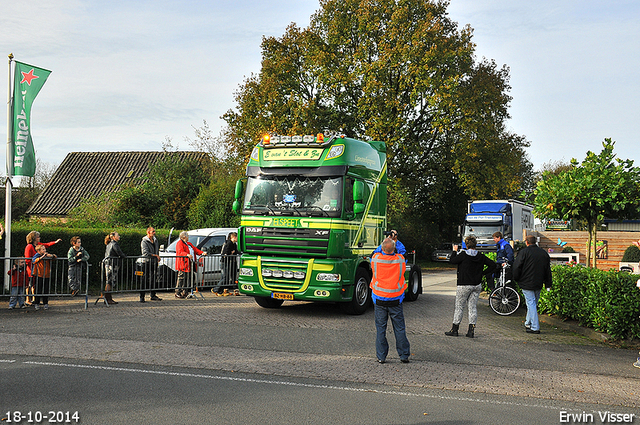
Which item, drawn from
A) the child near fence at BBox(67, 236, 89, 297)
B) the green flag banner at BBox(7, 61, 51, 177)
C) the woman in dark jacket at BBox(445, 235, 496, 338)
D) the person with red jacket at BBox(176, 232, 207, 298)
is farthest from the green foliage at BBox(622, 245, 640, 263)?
the green flag banner at BBox(7, 61, 51, 177)

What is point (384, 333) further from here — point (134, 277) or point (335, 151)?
point (134, 277)

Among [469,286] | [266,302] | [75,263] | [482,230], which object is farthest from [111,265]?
[482,230]

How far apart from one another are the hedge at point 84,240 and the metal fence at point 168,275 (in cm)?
240

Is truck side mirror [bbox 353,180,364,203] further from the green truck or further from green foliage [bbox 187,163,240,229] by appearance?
green foliage [bbox 187,163,240,229]

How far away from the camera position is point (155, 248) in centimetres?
1462

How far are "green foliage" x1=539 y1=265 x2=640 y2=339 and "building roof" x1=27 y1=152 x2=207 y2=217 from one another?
2392 cm

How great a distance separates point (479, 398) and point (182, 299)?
1008cm

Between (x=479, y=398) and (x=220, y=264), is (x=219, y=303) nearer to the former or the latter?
(x=220, y=264)

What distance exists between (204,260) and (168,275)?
1.25 m

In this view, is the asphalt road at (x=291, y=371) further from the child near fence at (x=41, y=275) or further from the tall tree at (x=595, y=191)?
the tall tree at (x=595, y=191)

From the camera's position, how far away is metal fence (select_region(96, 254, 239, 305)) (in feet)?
44.3

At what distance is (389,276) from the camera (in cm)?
811

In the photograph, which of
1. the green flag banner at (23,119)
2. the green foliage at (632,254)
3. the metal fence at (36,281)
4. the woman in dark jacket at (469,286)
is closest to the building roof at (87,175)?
the green flag banner at (23,119)

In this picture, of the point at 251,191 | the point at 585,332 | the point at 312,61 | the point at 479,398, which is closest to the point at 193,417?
the point at 479,398
